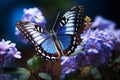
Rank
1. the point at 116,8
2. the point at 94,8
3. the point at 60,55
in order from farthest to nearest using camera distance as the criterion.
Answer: the point at 116,8 → the point at 94,8 → the point at 60,55

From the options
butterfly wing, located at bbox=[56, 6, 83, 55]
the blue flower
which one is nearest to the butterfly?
butterfly wing, located at bbox=[56, 6, 83, 55]

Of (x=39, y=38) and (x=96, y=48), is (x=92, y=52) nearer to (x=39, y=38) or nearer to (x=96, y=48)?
(x=96, y=48)

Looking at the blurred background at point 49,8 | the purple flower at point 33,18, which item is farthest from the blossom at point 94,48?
the blurred background at point 49,8

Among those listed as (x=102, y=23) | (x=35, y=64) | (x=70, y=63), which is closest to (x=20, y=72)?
(x=35, y=64)

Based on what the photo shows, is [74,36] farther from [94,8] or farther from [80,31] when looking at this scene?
[94,8]

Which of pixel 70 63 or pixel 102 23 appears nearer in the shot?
pixel 70 63

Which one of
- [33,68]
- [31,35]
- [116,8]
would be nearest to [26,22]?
[31,35]

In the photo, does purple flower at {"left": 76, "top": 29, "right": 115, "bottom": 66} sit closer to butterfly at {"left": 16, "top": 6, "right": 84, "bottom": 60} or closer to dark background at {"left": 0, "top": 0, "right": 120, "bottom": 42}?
butterfly at {"left": 16, "top": 6, "right": 84, "bottom": 60}
